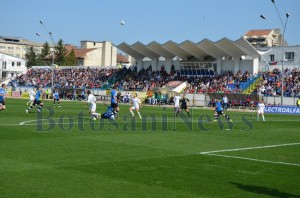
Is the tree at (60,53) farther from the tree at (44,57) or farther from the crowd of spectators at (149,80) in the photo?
the crowd of spectators at (149,80)

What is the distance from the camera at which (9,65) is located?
112438 mm

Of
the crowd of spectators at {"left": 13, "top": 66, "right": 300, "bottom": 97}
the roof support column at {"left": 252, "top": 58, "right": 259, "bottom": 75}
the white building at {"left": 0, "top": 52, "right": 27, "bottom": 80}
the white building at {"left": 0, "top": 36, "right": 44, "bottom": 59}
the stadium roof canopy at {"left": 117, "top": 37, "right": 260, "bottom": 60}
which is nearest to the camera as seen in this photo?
the crowd of spectators at {"left": 13, "top": 66, "right": 300, "bottom": 97}

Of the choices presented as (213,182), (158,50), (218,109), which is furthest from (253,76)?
(213,182)

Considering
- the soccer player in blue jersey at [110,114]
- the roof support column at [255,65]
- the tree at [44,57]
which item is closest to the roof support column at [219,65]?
the roof support column at [255,65]

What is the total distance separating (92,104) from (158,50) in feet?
147

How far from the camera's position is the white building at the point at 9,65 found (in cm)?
11000

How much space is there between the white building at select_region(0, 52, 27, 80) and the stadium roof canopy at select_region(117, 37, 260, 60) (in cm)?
4506

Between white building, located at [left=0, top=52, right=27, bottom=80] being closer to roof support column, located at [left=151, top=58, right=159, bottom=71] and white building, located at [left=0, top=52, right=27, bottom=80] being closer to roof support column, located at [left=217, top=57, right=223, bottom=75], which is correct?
roof support column, located at [left=151, top=58, right=159, bottom=71]

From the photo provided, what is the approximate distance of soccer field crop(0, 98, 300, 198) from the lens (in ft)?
31.9

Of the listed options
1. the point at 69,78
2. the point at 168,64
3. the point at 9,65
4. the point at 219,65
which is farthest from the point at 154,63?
the point at 9,65

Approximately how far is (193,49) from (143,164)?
56.1 m

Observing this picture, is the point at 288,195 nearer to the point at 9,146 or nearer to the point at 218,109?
the point at 9,146

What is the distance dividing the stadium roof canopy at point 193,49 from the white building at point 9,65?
4506 cm

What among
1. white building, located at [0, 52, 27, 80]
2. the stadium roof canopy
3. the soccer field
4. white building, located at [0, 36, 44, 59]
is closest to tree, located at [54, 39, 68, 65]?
white building, located at [0, 52, 27, 80]
